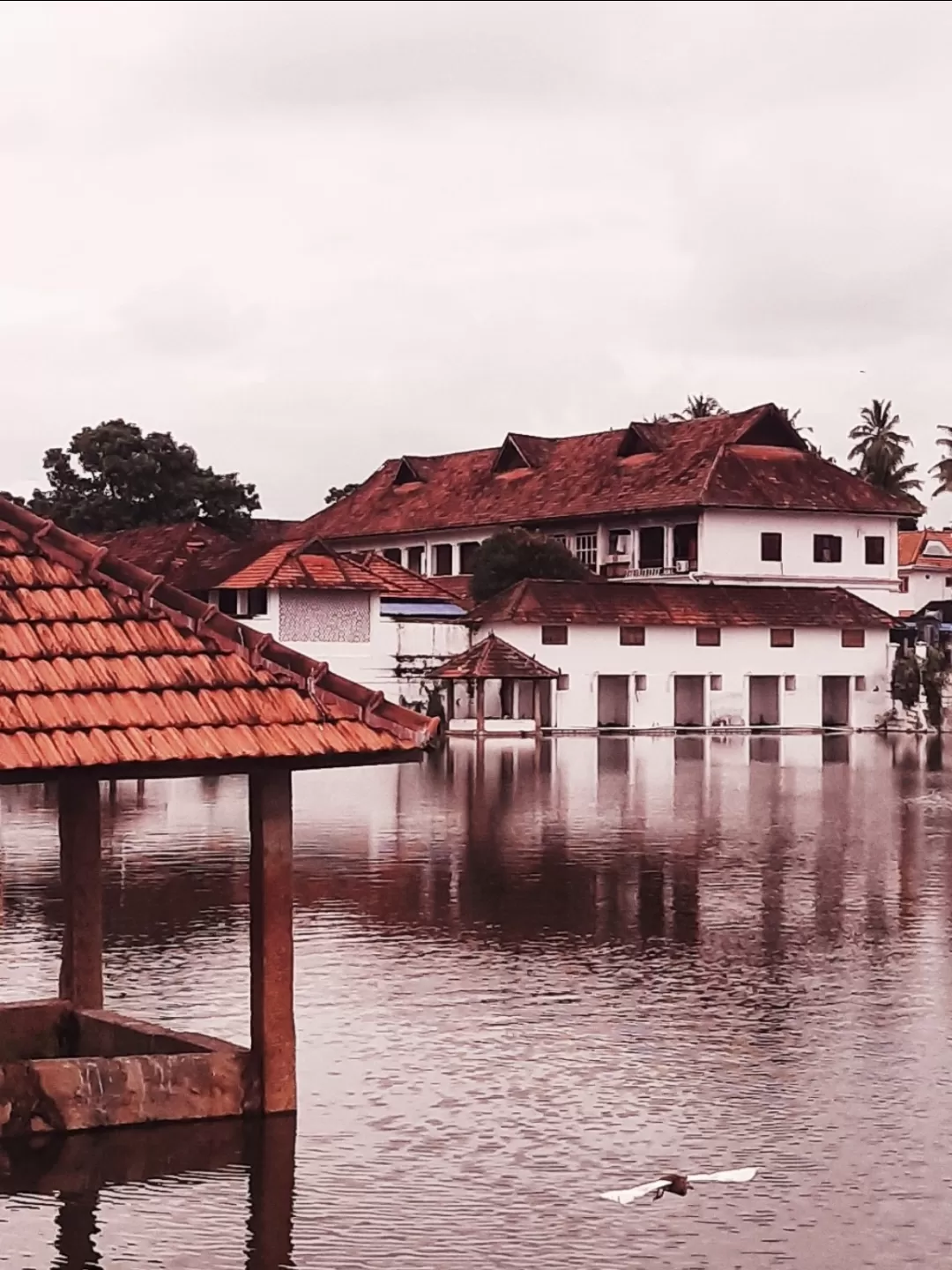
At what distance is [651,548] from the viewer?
237 feet

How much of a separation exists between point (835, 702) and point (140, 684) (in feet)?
195

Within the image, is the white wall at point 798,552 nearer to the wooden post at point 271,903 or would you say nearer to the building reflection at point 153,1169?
the wooden post at point 271,903

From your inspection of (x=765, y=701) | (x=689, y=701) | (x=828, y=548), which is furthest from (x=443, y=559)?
(x=765, y=701)

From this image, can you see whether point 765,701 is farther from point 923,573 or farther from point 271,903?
point 271,903

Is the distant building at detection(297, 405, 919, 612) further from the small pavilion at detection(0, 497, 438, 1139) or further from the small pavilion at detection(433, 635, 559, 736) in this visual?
the small pavilion at detection(0, 497, 438, 1139)

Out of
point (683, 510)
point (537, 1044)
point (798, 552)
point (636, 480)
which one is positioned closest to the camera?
point (537, 1044)

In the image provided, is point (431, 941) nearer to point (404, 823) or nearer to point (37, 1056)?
point (37, 1056)

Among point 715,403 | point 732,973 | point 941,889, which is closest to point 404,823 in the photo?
point 941,889

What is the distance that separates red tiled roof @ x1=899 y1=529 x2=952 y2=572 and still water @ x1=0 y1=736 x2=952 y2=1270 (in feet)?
219

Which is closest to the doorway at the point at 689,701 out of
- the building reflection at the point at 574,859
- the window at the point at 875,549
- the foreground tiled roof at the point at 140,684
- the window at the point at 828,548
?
the window at the point at 828,548

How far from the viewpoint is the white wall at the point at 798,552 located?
69.4 meters

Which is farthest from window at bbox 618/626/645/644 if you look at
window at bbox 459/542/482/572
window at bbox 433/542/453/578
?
window at bbox 433/542/453/578

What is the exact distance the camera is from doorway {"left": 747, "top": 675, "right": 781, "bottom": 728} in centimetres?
6612

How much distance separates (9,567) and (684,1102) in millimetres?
4303
